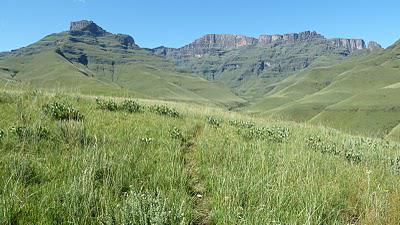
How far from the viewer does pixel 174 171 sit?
264 inches

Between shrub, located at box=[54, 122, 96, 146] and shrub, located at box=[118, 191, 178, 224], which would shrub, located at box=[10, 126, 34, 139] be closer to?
shrub, located at box=[54, 122, 96, 146]

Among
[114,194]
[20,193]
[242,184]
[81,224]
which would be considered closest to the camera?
[81,224]

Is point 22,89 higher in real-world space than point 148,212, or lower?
higher

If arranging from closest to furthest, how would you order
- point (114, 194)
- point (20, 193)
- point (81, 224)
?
point (81, 224) < point (20, 193) < point (114, 194)

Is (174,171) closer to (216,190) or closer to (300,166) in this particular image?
(216,190)

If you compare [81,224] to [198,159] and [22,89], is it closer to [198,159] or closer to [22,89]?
[198,159]

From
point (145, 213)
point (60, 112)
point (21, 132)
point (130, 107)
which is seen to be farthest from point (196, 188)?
point (130, 107)

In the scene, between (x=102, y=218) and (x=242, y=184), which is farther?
(x=242, y=184)

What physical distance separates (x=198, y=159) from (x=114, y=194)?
3273mm

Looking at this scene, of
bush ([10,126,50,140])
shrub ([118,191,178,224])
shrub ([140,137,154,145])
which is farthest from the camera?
shrub ([140,137,154,145])

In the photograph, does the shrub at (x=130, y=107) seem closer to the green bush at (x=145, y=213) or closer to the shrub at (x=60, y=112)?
the shrub at (x=60, y=112)

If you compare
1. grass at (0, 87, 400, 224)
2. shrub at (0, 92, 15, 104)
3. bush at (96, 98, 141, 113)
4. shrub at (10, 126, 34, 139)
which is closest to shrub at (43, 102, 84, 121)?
grass at (0, 87, 400, 224)

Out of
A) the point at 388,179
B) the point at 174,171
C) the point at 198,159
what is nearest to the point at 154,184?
the point at 174,171

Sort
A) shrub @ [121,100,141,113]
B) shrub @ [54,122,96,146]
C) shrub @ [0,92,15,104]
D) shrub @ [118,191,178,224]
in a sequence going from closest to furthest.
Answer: shrub @ [118,191,178,224] → shrub @ [54,122,96,146] → shrub @ [0,92,15,104] → shrub @ [121,100,141,113]
